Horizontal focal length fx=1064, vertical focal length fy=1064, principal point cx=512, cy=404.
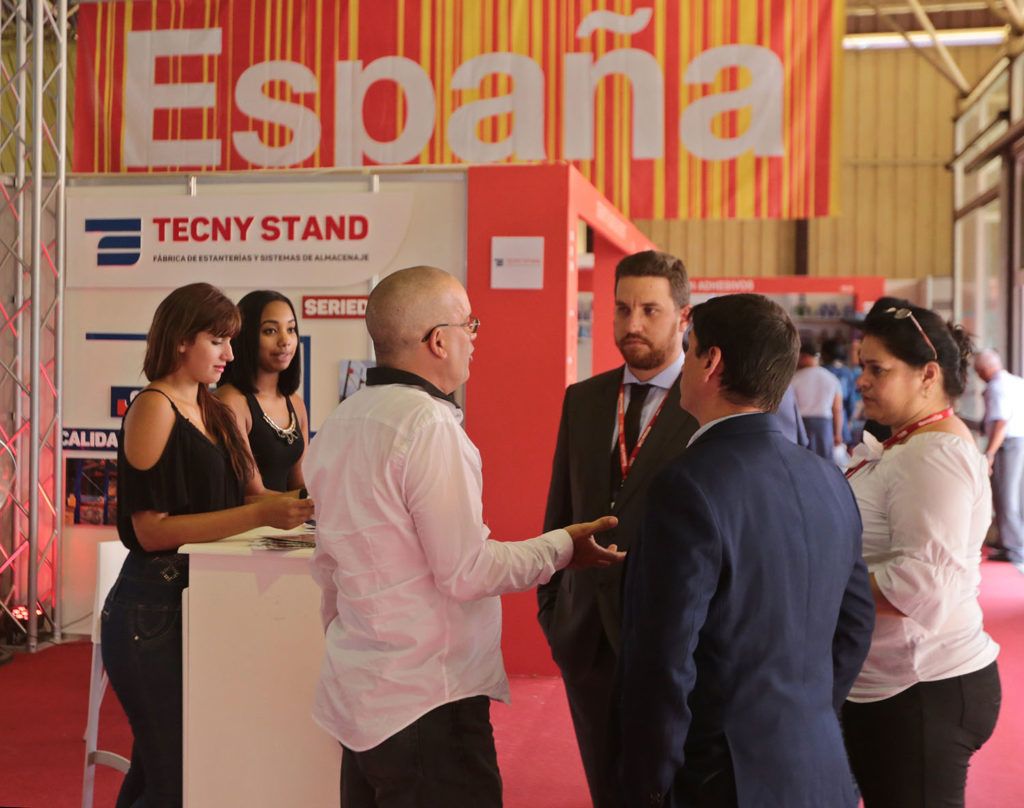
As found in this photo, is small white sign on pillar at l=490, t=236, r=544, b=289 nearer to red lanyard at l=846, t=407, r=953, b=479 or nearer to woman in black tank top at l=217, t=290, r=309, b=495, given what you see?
woman in black tank top at l=217, t=290, r=309, b=495

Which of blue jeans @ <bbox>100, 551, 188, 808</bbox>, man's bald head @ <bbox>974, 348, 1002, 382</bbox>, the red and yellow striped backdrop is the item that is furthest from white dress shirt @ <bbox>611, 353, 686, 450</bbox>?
man's bald head @ <bbox>974, 348, 1002, 382</bbox>

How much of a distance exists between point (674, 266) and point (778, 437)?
46.6 inches

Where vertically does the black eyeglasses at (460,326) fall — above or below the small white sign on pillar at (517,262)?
below

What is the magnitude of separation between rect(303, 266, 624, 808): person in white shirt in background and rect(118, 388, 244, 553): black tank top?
0.54 metres

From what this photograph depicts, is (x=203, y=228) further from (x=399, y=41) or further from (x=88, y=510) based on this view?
(x=399, y=41)

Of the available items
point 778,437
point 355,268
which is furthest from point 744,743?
point 355,268

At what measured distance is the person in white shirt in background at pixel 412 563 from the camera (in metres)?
1.76

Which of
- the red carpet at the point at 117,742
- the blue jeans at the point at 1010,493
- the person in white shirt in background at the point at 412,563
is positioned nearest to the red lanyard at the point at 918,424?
the person in white shirt in background at the point at 412,563

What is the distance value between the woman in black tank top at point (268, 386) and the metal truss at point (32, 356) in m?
2.18

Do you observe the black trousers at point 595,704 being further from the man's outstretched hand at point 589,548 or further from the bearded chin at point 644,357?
the bearded chin at point 644,357

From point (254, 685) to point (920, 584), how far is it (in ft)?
4.73

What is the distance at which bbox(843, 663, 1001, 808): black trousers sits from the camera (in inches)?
74.7

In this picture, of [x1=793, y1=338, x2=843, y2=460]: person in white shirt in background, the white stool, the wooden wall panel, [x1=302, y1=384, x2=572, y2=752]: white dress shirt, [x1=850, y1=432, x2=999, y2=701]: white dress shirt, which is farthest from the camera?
the wooden wall panel

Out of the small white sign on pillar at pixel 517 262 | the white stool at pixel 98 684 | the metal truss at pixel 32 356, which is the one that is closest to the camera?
the white stool at pixel 98 684
